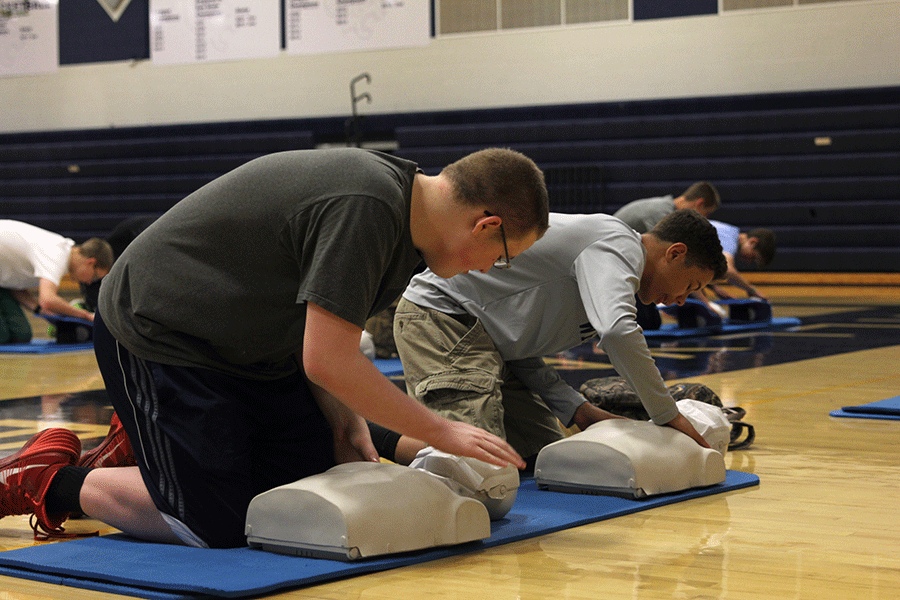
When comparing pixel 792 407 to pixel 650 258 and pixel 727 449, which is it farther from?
pixel 650 258

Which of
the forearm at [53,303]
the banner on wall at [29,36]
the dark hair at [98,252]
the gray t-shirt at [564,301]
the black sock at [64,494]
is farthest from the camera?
the banner on wall at [29,36]

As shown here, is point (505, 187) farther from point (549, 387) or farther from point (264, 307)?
point (549, 387)

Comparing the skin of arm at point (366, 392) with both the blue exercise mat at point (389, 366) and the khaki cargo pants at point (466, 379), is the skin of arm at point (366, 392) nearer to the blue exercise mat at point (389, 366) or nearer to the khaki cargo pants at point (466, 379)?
the khaki cargo pants at point (466, 379)

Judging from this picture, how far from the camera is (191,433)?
199cm

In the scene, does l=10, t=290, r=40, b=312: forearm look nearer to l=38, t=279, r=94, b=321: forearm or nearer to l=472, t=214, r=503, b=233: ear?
l=38, t=279, r=94, b=321: forearm

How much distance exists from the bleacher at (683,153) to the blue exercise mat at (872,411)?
797 centimetres

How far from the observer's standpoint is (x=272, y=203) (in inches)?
73.7

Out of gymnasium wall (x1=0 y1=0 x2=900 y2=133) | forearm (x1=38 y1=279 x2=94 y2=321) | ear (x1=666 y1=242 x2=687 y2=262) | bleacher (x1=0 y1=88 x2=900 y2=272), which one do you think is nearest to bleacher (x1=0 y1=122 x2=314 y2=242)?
bleacher (x1=0 y1=88 x2=900 y2=272)

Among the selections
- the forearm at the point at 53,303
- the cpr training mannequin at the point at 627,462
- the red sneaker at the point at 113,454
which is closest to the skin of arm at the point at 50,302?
the forearm at the point at 53,303

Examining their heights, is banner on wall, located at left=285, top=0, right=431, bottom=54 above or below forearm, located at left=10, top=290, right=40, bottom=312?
above

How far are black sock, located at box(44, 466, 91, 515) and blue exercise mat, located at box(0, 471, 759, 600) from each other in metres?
0.10

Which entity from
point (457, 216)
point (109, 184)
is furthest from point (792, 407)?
point (109, 184)

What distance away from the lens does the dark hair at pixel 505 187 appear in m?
1.87

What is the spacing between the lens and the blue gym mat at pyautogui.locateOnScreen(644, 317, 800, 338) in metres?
7.11
